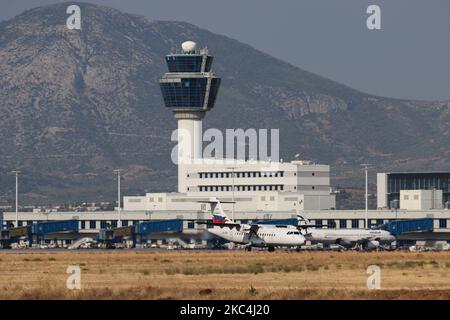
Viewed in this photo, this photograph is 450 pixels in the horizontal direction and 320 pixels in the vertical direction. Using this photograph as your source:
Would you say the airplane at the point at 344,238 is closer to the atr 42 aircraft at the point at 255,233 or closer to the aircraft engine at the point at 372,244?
the aircraft engine at the point at 372,244

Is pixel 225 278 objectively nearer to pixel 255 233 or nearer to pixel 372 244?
pixel 255 233

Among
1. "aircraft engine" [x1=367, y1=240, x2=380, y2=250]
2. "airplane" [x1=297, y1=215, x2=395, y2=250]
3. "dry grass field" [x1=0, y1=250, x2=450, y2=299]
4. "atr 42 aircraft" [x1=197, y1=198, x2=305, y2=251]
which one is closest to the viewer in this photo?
"dry grass field" [x1=0, y1=250, x2=450, y2=299]

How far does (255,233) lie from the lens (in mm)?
162625

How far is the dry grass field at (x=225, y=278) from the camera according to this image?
255 ft

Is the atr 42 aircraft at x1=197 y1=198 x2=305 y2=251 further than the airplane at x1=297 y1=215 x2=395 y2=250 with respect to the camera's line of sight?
No

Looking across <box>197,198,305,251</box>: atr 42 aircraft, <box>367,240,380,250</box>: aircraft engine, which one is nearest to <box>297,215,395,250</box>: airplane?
<box>367,240,380,250</box>: aircraft engine

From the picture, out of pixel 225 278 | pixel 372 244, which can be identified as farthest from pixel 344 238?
pixel 225 278

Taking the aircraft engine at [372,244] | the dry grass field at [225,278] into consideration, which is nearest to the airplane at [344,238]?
the aircraft engine at [372,244]

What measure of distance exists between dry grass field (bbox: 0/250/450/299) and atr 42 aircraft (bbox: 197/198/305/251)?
1968 cm

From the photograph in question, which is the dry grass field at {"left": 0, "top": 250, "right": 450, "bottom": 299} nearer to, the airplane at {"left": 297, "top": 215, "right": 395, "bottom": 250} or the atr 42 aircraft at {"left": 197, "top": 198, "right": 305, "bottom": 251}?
the atr 42 aircraft at {"left": 197, "top": 198, "right": 305, "bottom": 251}

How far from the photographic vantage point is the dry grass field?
77.6 m

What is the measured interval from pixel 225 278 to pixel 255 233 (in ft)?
215

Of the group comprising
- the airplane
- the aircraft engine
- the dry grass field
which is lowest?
the aircraft engine

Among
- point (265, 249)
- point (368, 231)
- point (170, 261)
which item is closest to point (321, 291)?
point (170, 261)
